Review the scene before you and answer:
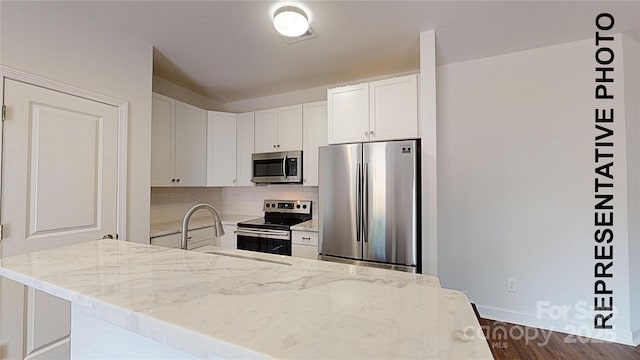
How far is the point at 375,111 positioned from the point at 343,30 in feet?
2.52

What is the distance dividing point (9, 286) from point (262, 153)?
7.91ft

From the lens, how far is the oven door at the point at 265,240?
306 centimetres

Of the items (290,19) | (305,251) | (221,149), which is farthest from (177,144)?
(290,19)

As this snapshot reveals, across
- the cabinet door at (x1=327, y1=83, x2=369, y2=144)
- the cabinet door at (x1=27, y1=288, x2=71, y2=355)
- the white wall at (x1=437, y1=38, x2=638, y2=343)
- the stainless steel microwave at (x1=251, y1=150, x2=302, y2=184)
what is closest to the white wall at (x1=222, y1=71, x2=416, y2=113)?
the cabinet door at (x1=327, y1=83, x2=369, y2=144)

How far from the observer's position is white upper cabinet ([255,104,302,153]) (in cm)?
339

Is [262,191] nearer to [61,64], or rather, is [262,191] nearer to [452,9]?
[61,64]

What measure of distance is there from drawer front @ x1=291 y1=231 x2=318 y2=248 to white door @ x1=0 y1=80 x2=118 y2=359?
163cm

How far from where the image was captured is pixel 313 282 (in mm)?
717

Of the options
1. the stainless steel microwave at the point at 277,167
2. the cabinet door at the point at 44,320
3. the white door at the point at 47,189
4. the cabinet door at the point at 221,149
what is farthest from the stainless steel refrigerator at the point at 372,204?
the cabinet door at the point at 44,320

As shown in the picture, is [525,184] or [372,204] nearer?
[372,204]

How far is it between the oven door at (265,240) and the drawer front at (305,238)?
6 centimetres

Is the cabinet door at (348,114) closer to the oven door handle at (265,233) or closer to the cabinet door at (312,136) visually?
the cabinet door at (312,136)

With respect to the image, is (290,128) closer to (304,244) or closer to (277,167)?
(277,167)

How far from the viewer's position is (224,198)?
4270mm
